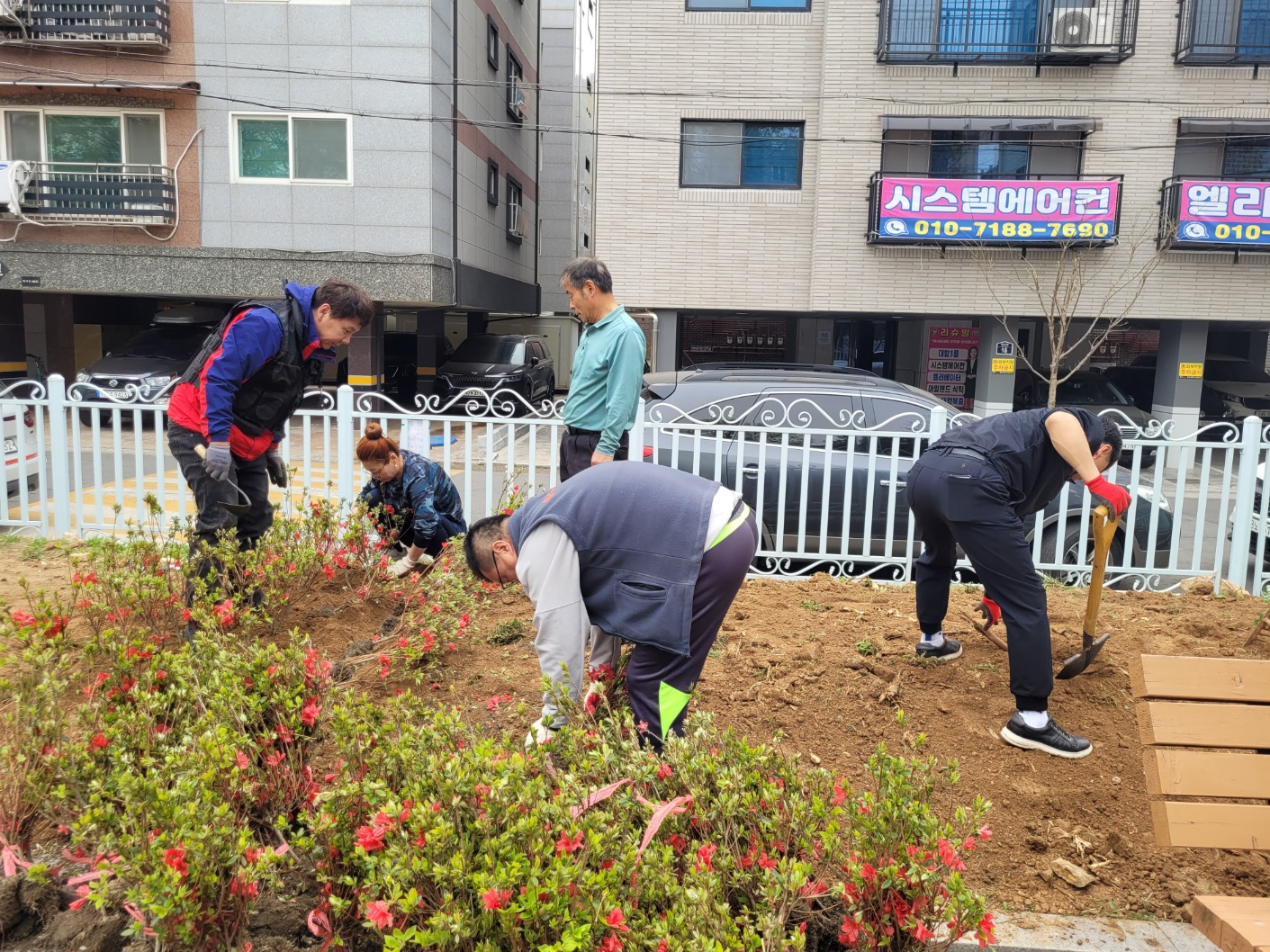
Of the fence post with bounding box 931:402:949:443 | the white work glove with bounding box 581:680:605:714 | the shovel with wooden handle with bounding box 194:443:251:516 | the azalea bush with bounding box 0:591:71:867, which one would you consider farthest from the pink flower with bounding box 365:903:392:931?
the fence post with bounding box 931:402:949:443

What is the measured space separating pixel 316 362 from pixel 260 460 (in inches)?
20.9

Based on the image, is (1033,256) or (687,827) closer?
(687,827)

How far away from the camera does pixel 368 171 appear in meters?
16.5

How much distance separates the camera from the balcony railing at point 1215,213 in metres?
15.8

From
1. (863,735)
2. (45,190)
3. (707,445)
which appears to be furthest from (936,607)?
(45,190)

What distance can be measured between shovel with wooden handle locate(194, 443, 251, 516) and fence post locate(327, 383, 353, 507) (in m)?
2.23

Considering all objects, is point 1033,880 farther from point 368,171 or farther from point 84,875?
point 368,171

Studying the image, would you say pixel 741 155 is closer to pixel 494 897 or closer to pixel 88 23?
pixel 88 23

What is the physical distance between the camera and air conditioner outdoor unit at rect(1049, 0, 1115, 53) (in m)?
15.7

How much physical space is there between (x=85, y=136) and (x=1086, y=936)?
19312mm

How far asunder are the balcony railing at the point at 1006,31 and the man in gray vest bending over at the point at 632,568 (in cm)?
1566

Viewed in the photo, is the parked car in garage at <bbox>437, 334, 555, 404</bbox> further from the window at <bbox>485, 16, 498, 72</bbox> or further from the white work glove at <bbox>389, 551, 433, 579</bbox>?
the white work glove at <bbox>389, 551, 433, 579</bbox>

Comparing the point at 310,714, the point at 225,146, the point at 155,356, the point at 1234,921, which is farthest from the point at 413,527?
the point at 225,146

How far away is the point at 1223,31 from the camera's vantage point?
16.2 m
